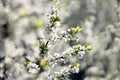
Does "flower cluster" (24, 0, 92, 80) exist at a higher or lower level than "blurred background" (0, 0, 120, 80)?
lower

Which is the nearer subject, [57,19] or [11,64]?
[11,64]

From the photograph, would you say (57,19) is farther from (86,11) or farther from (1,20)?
(86,11)

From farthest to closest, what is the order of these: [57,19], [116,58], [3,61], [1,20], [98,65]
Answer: [98,65] < [116,58] < [57,19] < [3,61] < [1,20]

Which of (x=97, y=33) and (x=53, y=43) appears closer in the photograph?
(x=53, y=43)

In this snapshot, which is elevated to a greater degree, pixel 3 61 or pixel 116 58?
pixel 116 58

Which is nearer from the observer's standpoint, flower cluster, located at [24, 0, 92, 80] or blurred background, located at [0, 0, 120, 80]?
flower cluster, located at [24, 0, 92, 80]

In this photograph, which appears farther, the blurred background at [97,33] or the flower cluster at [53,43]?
the blurred background at [97,33]

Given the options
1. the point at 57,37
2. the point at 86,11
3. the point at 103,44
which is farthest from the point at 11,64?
the point at 86,11

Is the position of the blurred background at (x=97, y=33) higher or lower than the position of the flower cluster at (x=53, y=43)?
higher

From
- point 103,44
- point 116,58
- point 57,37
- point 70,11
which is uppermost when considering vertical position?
point 70,11

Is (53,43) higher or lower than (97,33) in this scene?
lower

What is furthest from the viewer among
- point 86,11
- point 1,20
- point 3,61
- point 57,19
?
point 86,11
